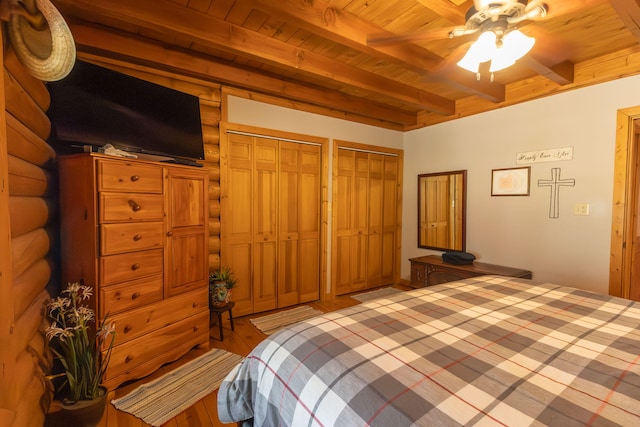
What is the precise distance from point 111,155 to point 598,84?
4064 mm

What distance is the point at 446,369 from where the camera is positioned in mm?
969

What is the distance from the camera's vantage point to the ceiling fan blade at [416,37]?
1.54 m

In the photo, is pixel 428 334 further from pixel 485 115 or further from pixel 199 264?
pixel 485 115

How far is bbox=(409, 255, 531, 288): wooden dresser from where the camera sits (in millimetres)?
3061

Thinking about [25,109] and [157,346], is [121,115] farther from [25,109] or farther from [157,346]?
[157,346]

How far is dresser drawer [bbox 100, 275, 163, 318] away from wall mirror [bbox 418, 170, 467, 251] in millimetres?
3371

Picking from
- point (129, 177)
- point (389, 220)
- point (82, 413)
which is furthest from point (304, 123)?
point (82, 413)

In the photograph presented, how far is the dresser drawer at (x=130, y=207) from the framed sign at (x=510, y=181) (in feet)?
11.4

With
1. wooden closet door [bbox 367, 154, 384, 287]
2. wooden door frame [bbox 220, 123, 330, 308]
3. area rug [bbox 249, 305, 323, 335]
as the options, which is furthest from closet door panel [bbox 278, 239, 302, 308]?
wooden closet door [bbox 367, 154, 384, 287]

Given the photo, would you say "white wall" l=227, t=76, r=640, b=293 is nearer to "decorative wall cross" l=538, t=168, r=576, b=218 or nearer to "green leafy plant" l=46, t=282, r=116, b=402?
"decorative wall cross" l=538, t=168, r=576, b=218

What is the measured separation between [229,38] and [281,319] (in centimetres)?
266

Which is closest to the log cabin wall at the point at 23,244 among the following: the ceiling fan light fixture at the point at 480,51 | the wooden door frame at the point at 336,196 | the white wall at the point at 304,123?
the white wall at the point at 304,123

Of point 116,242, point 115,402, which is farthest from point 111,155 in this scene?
point 115,402

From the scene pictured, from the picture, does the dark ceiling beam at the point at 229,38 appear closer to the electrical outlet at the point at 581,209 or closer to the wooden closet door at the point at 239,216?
the wooden closet door at the point at 239,216
